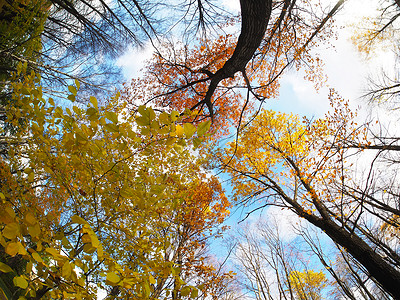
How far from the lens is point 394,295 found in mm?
2938

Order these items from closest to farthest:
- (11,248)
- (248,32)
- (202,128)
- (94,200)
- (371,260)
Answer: (11,248) → (202,128) → (94,200) → (248,32) → (371,260)

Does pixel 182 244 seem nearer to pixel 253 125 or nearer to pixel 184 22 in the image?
pixel 253 125

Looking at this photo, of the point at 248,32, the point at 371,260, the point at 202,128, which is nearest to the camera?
the point at 202,128

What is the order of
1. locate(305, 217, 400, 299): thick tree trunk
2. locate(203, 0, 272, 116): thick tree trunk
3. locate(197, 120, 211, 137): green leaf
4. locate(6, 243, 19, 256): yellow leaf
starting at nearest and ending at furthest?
locate(6, 243, 19, 256): yellow leaf, locate(197, 120, 211, 137): green leaf, locate(203, 0, 272, 116): thick tree trunk, locate(305, 217, 400, 299): thick tree trunk

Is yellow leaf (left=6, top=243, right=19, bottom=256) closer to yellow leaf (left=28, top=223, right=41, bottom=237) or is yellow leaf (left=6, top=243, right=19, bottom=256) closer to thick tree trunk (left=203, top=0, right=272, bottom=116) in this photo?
yellow leaf (left=28, top=223, right=41, bottom=237)

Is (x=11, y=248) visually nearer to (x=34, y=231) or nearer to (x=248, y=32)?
(x=34, y=231)

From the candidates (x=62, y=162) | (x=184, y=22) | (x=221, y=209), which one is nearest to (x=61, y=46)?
(x=184, y=22)

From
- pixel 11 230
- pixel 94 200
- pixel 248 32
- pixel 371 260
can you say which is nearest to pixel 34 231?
pixel 11 230

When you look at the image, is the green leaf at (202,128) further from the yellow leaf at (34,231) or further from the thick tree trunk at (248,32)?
the thick tree trunk at (248,32)

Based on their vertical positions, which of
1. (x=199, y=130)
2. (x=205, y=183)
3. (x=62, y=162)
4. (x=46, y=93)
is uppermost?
(x=46, y=93)

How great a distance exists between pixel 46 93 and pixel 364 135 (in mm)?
10094

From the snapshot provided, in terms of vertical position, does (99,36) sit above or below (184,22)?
above

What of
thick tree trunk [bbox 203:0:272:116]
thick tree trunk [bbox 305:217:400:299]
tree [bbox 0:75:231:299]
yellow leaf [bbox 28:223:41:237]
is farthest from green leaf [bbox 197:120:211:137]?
thick tree trunk [bbox 305:217:400:299]

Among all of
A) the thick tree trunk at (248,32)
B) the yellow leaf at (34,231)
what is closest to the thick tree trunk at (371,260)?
the thick tree trunk at (248,32)
